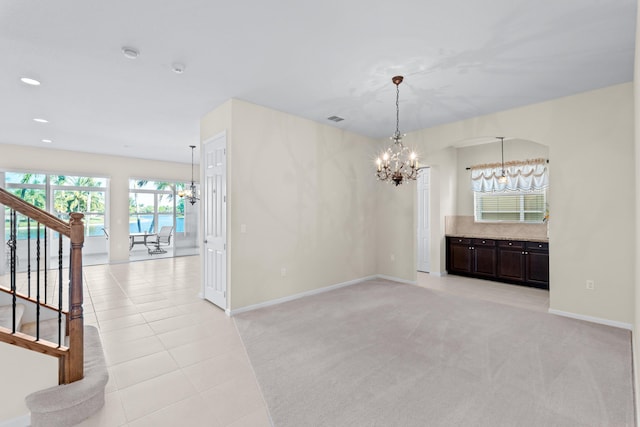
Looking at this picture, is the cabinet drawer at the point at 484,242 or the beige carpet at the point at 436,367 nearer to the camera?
the beige carpet at the point at 436,367

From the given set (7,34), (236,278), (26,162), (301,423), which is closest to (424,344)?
(301,423)

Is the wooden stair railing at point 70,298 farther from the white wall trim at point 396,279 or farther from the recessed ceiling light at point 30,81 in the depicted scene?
the white wall trim at point 396,279

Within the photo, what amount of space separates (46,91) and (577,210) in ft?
22.9

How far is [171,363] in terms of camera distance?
272 cm

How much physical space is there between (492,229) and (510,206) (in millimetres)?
590

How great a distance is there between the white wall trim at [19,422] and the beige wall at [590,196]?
215 inches

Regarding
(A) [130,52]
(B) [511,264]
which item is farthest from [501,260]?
(A) [130,52]

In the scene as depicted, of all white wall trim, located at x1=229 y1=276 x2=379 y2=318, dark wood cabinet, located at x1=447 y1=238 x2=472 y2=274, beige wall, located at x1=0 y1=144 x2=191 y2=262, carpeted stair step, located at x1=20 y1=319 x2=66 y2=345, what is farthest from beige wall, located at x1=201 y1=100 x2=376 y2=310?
beige wall, located at x1=0 y1=144 x2=191 y2=262

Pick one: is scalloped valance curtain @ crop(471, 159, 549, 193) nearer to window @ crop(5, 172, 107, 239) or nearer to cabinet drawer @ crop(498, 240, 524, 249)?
cabinet drawer @ crop(498, 240, 524, 249)

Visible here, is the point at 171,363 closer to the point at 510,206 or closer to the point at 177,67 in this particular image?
the point at 177,67

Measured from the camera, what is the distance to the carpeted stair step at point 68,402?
1856mm

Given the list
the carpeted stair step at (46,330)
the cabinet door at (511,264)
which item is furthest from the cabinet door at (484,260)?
the carpeted stair step at (46,330)

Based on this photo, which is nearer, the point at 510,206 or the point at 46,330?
the point at 46,330

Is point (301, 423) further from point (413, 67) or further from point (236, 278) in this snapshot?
point (413, 67)
